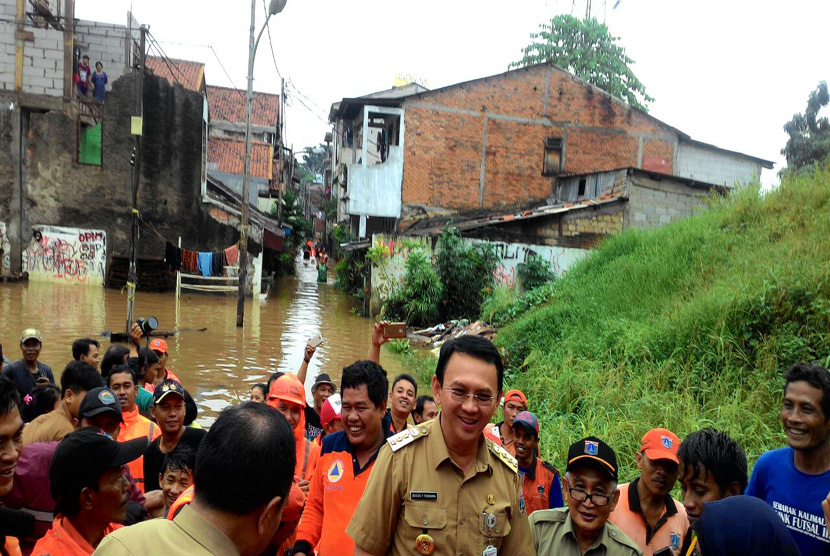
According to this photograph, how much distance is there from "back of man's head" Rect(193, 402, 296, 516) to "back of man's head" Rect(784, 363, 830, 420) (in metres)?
2.45

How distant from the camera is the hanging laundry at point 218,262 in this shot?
21.5 m

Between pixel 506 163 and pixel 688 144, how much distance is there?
279 inches

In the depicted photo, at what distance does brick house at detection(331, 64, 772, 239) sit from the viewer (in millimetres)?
21125

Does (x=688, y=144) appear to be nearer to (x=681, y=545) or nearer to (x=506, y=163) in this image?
(x=506, y=163)

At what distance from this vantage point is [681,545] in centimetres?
282

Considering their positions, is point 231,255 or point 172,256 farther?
point 231,255

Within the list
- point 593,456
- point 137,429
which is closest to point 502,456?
point 593,456

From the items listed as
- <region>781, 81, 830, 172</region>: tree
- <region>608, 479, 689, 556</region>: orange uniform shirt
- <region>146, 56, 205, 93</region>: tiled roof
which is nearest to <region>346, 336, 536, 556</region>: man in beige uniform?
<region>608, 479, 689, 556</region>: orange uniform shirt

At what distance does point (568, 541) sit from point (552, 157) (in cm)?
2153

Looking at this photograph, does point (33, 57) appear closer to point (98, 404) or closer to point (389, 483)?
point (98, 404)

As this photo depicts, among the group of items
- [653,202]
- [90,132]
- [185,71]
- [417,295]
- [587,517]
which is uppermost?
[185,71]

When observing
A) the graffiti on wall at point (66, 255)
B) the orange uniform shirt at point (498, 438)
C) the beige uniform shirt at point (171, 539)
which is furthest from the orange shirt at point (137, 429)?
the graffiti on wall at point (66, 255)

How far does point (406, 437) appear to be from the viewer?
2.08 m

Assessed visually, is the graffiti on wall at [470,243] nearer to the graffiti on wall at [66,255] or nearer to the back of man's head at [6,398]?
the graffiti on wall at [66,255]
